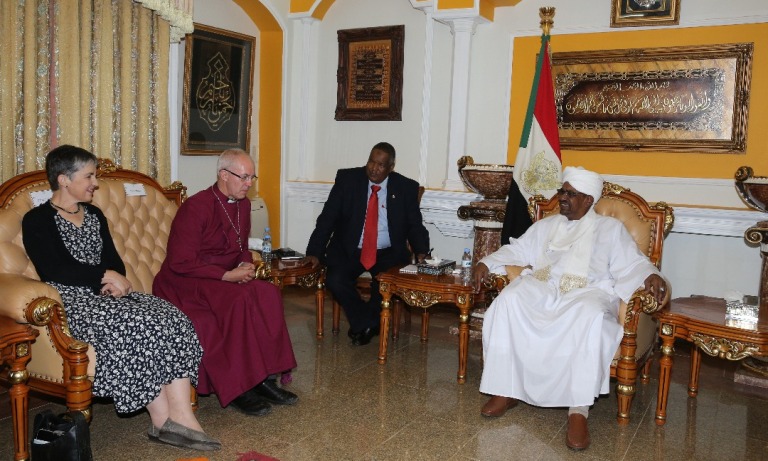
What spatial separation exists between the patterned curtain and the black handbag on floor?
205cm

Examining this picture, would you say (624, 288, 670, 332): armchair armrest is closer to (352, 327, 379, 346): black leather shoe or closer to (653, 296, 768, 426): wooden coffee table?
(653, 296, 768, 426): wooden coffee table

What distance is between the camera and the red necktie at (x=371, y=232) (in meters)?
4.85

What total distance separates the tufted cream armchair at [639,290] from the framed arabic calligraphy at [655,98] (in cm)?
122

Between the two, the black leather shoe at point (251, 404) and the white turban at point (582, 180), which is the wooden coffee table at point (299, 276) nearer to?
the black leather shoe at point (251, 404)

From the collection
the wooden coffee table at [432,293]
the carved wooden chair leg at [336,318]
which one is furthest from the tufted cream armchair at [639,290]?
the carved wooden chair leg at [336,318]

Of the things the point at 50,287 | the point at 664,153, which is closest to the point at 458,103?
the point at 664,153

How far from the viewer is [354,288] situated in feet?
16.0

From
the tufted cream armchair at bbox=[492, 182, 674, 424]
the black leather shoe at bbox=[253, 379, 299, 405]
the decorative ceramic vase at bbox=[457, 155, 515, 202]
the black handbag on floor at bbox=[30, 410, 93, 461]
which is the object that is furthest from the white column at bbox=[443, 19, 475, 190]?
the black handbag on floor at bbox=[30, 410, 93, 461]

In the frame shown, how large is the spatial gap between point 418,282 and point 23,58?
2813mm

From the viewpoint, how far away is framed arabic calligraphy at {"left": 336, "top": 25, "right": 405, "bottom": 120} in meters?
6.28

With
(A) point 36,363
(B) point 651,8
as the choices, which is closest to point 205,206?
(A) point 36,363

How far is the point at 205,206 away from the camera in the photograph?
3.70m

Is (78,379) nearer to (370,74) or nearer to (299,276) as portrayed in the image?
(299,276)

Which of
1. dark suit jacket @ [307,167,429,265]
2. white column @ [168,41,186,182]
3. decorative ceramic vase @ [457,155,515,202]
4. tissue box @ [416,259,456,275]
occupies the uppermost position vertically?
white column @ [168,41,186,182]
